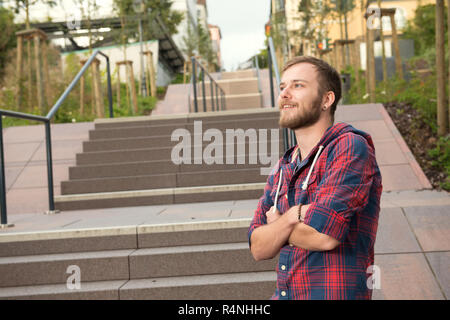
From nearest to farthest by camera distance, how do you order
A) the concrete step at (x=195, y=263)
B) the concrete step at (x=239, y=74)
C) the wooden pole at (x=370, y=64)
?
the concrete step at (x=195, y=263), the wooden pole at (x=370, y=64), the concrete step at (x=239, y=74)

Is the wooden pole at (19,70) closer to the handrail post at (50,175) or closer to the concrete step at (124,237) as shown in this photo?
the handrail post at (50,175)

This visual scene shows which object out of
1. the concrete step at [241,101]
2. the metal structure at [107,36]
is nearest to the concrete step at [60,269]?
the concrete step at [241,101]

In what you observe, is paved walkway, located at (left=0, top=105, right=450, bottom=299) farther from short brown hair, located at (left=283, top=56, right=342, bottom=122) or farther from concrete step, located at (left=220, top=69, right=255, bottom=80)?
concrete step, located at (left=220, top=69, right=255, bottom=80)

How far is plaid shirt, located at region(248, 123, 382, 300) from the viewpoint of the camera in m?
1.48

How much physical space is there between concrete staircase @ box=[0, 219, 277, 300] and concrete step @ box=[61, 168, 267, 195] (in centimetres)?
168

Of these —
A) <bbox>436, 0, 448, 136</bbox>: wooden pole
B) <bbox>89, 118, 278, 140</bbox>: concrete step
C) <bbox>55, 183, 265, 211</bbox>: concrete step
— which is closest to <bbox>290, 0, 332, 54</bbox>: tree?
<bbox>436, 0, 448, 136</bbox>: wooden pole

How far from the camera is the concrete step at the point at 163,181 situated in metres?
5.26

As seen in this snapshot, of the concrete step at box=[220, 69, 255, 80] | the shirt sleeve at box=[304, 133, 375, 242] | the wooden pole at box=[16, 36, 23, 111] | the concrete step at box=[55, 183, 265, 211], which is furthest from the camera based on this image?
the concrete step at box=[220, 69, 255, 80]

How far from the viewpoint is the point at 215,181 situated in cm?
529

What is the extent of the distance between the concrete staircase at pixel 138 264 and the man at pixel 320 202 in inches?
60.6

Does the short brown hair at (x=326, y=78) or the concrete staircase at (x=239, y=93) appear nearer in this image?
the short brown hair at (x=326, y=78)

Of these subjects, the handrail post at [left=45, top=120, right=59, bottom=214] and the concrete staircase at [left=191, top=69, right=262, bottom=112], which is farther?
the concrete staircase at [left=191, top=69, right=262, bottom=112]

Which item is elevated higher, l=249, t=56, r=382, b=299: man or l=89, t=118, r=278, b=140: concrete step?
l=89, t=118, r=278, b=140: concrete step

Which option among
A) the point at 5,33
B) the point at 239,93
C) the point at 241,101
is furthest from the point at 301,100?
the point at 5,33
